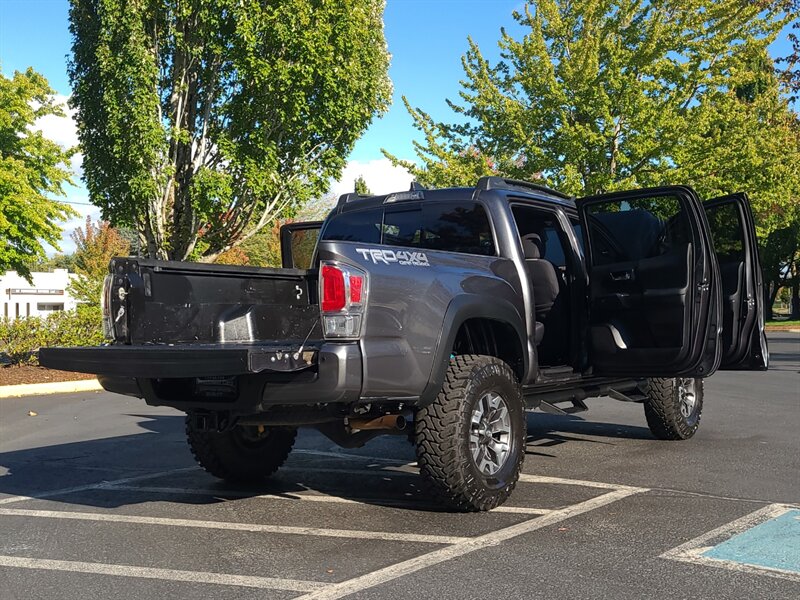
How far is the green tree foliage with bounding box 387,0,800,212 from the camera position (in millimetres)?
19906

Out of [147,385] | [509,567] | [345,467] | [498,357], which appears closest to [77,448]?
[345,467]

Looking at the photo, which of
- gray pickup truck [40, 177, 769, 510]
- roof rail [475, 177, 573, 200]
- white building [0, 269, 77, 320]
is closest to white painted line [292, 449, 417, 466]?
gray pickup truck [40, 177, 769, 510]

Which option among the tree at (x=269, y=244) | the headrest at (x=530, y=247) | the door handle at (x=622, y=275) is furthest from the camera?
the tree at (x=269, y=244)

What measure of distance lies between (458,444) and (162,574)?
1799 mm

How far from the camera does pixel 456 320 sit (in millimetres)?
4836

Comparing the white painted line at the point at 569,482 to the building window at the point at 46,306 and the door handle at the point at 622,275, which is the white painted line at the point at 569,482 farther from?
the building window at the point at 46,306

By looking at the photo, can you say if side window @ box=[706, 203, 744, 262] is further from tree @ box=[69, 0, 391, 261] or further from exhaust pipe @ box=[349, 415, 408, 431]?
tree @ box=[69, 0, 391, 261]

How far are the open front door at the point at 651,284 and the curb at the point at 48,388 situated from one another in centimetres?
1011

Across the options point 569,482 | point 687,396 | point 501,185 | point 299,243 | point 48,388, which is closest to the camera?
point 569,482

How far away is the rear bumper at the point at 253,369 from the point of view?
13.6 feet

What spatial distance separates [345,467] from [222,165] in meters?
13.0

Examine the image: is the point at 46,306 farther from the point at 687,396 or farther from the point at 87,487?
the point at 687,396

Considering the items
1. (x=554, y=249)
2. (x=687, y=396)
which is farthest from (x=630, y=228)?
(x=687, y=396)

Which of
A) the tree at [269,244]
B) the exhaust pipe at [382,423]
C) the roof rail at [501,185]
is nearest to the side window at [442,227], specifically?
the roof rail at [501,185]
